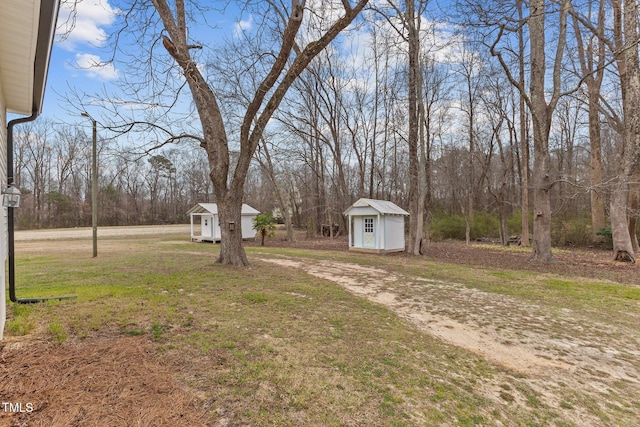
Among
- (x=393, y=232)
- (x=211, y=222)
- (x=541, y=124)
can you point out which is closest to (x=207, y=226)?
(x=211, y=222)

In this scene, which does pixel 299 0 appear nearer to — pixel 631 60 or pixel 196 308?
pixel 196 308

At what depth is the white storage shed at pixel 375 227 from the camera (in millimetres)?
13367

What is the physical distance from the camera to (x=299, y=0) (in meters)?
6.38

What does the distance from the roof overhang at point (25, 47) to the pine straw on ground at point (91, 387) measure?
2680 millimetres

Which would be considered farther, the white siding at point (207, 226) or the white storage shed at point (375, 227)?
the white siding at point (207, 226)

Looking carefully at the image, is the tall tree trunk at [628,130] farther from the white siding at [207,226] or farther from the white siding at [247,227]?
the white siding at [207,226]

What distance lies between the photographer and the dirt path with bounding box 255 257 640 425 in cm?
286

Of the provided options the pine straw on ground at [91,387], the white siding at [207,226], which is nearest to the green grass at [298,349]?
the pine straw on ground at [91,387]

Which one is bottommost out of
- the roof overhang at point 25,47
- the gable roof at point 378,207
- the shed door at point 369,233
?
the shed door at point 369,233

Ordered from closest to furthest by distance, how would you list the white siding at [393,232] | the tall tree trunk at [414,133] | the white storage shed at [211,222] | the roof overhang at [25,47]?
the roof overhang at [25,47] → the tall tree trunk at [414,133] → the white siding at [393,232] → the white storage shed at [211,222]

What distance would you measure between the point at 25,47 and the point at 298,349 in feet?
12.2

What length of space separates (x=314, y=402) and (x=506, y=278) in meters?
6.84

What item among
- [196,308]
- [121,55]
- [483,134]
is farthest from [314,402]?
[483,134]

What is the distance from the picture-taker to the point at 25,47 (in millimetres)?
2760
